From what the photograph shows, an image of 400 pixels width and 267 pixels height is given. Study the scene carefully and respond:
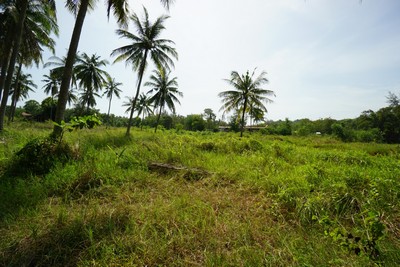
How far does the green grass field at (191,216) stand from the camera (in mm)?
2250

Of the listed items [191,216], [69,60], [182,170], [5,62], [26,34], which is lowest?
[191,216]

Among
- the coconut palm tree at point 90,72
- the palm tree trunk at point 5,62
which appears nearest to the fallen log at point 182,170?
the palm tree trunk at point 5,62

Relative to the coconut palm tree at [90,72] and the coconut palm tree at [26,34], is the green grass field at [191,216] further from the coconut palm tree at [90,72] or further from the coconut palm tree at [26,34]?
the coconut palm tree at [90,72]

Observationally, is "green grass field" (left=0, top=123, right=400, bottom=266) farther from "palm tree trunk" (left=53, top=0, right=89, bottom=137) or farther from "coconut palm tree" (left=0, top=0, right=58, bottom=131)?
"coconut palm tree" (left=0, top=0, right=58, bottom=131)

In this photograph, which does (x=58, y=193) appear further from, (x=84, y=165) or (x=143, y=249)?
(x=143, y=249)

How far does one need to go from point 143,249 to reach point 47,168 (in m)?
3.91

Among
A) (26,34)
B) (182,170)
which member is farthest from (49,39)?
(182,170)

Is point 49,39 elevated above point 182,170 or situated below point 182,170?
above

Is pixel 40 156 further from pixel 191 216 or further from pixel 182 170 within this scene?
pixel 191 216

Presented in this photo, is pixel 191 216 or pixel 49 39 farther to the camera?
pixel 49 39

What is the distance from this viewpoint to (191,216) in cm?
306

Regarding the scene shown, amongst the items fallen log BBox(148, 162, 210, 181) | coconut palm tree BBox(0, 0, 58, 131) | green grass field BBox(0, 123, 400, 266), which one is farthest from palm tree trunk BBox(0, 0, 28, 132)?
fallen log BBox(148, 162, 210, 181)

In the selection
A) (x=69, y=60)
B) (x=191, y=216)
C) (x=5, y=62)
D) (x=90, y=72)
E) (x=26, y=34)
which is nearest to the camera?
(x=191, y=216)

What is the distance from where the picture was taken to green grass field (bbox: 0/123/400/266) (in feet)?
7.38
